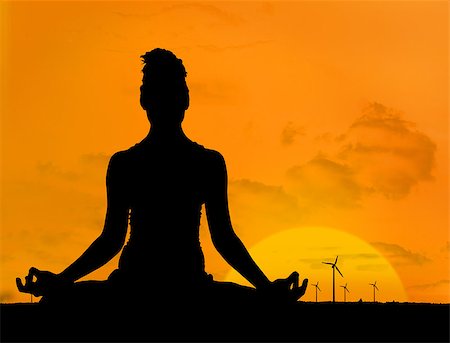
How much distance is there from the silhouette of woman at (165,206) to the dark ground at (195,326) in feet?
2.37

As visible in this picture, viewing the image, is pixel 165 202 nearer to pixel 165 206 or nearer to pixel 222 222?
pixel 165 206

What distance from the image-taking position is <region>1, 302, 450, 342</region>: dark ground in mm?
20109

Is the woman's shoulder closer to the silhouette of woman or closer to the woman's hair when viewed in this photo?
the silhouette of woman

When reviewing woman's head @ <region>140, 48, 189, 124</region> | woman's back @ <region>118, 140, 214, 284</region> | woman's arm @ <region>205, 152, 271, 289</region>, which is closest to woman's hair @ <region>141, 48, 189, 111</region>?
woman's head @ <region>140, 48, 189, 124</region>

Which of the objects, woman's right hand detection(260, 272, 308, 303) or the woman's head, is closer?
woman's right hand detection(260, 272, 308, 303)

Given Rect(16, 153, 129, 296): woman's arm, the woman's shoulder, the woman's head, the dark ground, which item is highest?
the woman's head

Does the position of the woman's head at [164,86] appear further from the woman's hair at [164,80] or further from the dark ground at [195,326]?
the dark ground at [195,326]

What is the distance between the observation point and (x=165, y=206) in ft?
71.5

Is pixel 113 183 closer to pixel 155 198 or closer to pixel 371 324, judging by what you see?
pixel 155 198

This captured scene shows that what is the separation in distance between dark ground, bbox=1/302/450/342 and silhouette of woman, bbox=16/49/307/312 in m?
0.72

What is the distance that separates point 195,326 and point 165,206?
8.04 ft

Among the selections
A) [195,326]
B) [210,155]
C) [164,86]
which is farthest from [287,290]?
[164,86]

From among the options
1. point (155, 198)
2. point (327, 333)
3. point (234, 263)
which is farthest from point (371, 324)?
point (155, 198)

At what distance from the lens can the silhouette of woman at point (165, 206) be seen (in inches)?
841
